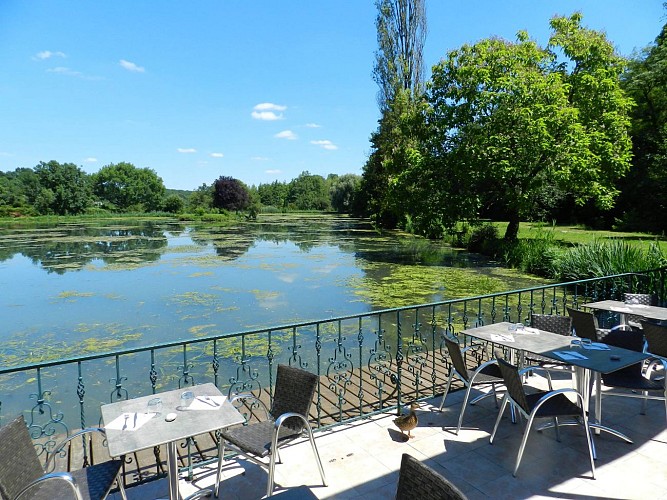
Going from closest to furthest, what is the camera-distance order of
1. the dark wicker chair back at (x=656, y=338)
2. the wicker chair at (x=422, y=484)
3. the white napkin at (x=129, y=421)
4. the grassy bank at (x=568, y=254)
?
the wicker chair at (x=422, y=484), the white napkin at (x=129, y=421), the dark wicker chair back at (x=656, y=338), the grassy bank at (x=568, y=254)

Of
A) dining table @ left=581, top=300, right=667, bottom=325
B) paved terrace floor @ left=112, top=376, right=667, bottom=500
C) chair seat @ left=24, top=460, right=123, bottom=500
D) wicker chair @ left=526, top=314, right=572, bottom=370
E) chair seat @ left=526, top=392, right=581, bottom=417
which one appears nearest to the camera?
chair seat @ left=24, top=460, right=123, bottom=500

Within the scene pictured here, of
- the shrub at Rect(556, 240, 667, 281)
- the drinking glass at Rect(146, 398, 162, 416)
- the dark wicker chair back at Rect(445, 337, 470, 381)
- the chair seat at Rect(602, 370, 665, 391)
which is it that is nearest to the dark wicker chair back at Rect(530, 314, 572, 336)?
the chair seat at Rect(602, 370, 665, 391)

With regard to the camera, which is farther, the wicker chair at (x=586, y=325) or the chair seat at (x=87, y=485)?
the wicker chair at (x=586, y=325)

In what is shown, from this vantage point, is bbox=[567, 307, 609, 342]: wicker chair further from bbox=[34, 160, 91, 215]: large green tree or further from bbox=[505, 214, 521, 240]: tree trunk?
bbox=[34, 160, 91, 215]: large green tree

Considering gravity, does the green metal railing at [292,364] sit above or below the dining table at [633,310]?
below

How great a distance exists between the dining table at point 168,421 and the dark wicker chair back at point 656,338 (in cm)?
376

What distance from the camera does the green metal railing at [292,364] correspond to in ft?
12.6

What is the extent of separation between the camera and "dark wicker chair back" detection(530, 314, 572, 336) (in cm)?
423

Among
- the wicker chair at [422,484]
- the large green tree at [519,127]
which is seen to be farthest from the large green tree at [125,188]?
the wicker chair at [422,484]

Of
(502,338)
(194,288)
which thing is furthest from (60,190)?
(502,338)

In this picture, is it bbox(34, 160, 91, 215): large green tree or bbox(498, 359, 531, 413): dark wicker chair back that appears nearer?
bbox(498, 359, 531, 413): dark wicker chair back

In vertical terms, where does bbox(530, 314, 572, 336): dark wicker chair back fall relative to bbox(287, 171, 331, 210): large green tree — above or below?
below

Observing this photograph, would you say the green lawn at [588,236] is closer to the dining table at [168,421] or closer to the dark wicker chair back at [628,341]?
the dark wicker chair back at [628,341]

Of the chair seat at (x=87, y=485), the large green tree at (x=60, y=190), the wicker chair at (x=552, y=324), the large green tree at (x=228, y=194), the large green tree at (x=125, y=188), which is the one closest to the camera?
the chair seat at (x=87, y=485)
